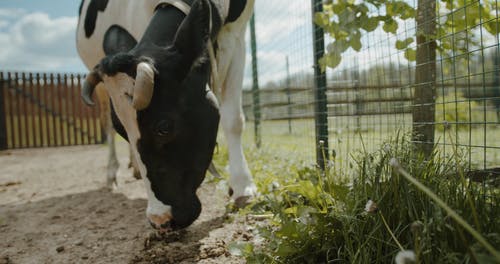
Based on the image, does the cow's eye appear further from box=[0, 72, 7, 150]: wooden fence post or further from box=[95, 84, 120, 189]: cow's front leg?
box=[0, 72, 7, 150]: wooden fence post

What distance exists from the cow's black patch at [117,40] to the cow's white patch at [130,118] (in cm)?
92

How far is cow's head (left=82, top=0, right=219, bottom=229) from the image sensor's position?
207 cm

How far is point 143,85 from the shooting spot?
1939mm

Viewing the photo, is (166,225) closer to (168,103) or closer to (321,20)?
(168,103)

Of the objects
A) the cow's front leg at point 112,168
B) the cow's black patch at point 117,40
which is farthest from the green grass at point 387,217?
the cow's front leg at point 112,168

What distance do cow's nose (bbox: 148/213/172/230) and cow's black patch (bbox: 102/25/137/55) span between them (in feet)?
4.64

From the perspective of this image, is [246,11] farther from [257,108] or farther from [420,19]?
[257,108]

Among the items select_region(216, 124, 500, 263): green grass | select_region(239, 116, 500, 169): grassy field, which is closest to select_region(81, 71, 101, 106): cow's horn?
select_region(216, 124, 500, 263): green grass

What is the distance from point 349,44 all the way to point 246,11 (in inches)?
38.6

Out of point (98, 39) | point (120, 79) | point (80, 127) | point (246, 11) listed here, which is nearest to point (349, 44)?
point (246, 11)

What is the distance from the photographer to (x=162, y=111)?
207 centimetres

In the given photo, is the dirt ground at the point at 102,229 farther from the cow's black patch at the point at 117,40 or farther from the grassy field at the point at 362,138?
the cow's black patch at the point at 117,40

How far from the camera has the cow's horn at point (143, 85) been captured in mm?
1939

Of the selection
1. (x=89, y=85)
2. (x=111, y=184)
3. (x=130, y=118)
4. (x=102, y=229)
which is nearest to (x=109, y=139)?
(x=111, y=184)
